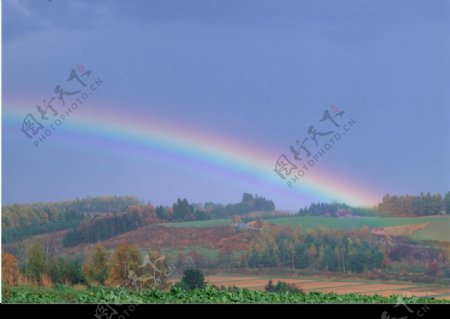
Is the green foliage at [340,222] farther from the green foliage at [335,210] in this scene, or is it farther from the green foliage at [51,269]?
the green foliage at [51,269]

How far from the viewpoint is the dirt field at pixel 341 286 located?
33.7 feet

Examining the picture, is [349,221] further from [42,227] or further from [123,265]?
[42,227]

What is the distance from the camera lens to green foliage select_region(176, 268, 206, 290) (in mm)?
10328

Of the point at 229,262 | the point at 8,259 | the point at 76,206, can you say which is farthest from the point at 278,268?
the point at 8,259

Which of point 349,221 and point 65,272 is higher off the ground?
point 349,221

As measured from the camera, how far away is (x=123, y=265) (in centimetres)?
1048

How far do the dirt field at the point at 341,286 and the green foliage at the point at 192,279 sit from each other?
0.39 feet

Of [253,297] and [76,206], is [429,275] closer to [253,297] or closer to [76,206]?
[253,297]

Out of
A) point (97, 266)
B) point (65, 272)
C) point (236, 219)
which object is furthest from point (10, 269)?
point (236, 219)

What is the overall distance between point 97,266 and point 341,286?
3.61m

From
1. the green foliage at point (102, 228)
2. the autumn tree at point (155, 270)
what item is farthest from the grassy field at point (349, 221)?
the green foliage at point (102, 228)

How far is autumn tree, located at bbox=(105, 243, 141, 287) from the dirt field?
110 centimetres
